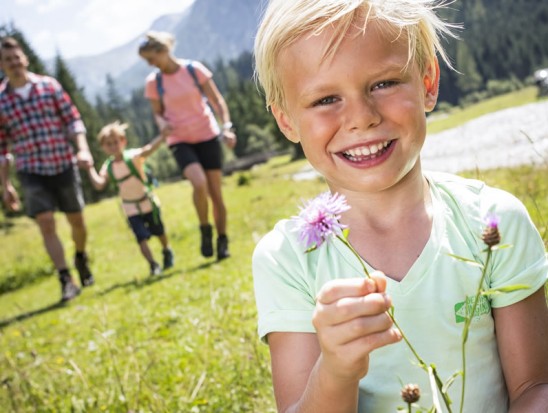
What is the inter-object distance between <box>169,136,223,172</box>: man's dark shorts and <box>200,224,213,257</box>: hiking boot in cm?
80

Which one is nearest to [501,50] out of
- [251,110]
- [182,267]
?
[251,110]

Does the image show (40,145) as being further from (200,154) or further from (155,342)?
(155,342)

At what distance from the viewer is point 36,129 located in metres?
7.68

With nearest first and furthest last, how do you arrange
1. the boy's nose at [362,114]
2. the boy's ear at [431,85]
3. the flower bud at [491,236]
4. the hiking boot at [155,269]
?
the flower bud at [491,236] → the boy's nose at [362,114] → the boy's ear at [431,85] → the hiking boot at [155,269]

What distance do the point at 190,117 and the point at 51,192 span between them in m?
2.19

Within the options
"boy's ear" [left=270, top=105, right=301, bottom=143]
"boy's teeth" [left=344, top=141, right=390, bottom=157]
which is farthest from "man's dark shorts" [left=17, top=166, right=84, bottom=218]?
"boy's teeth" [left=344, top=141, right=390, bottom=157]

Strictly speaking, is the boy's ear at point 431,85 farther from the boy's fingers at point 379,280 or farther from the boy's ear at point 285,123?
the boy's fingers at point 379,280

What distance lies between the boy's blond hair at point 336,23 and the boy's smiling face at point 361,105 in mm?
26

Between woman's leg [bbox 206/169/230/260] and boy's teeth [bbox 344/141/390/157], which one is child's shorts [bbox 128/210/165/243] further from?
boy's teeth [bbox 344/141/390/157]

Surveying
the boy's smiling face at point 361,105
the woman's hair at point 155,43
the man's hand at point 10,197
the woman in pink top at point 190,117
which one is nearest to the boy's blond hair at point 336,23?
the boy's smiling face at point 361,105

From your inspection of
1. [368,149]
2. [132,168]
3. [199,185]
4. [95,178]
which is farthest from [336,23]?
[132,168]

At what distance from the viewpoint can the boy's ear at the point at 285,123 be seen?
195cm

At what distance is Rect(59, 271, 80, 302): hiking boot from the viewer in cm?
796

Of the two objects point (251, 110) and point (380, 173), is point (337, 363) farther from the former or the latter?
point (251, 110)
